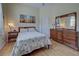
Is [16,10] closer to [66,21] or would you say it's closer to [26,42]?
[26,42]

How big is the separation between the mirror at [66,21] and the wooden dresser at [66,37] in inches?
4.1

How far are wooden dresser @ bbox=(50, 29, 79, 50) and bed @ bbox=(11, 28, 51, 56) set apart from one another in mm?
200

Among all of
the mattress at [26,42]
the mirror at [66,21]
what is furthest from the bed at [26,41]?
the mirror at [66,21]

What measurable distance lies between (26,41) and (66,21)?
95 cm

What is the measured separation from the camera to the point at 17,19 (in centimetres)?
167

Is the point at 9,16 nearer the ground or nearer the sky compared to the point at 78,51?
nearer the sky

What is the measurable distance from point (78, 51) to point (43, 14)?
3.35ft

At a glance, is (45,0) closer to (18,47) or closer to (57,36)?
(57,36)

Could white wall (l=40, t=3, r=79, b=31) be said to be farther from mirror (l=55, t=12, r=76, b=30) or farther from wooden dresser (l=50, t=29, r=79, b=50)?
wooden dresser (l=50, t=29, r=79, b=50)

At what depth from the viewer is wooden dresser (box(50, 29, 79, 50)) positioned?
1.85m

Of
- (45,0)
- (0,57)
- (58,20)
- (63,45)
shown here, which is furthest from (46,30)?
(0,57)

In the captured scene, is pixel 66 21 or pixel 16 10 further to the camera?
pixel 66 21

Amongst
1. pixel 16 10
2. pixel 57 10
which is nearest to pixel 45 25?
pixel 57 10

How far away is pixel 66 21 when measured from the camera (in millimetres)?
1896
